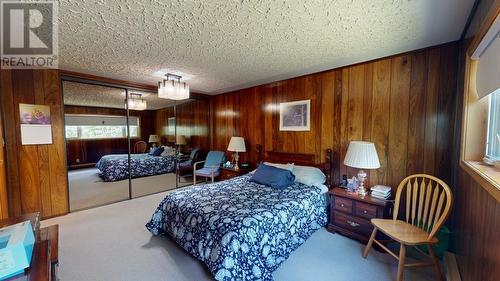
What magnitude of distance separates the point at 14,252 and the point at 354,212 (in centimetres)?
286

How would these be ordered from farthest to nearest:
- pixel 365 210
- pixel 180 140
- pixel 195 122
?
pixel 195 122
pixel 180 140
pixel 365 210

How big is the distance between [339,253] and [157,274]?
6.22ft

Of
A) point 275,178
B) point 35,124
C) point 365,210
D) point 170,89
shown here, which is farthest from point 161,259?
point 35,124

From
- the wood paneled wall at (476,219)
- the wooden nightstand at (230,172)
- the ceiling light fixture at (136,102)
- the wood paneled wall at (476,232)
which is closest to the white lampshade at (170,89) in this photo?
the ceiling light fixture at (136,102)

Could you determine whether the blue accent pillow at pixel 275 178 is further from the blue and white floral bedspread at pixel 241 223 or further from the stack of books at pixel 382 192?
the stack of books at pixel 382 192

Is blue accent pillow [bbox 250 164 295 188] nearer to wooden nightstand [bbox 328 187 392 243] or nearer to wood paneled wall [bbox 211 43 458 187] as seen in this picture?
wooden nightstand [bbox 328 187 392 243]

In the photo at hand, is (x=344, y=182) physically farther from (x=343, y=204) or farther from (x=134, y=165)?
(x=134, y=165)

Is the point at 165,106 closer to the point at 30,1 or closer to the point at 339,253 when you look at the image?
the point at 30,1

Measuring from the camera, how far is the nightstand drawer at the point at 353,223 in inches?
91.0

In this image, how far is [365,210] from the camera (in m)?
2.31

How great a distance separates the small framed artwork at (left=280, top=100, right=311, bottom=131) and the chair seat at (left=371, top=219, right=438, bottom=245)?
68.8 inches

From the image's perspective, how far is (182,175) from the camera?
5.12 meters

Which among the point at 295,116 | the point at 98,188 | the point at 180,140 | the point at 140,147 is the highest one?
the point at 295,116

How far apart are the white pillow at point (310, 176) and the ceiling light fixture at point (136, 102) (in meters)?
3.29
